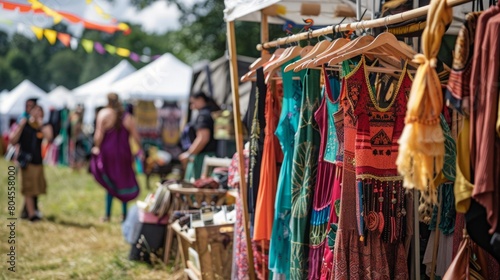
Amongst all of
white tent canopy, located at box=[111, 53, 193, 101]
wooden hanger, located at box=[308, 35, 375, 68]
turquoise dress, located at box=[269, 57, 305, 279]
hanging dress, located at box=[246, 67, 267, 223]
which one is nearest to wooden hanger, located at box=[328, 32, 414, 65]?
→ wooden hanger, located at box=[308, 35, 375, 68]

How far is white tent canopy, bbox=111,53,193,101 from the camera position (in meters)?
13.5

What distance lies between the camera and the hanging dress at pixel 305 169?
3291 mm

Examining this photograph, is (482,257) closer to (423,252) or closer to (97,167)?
(423,252)

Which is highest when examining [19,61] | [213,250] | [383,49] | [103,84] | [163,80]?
[19,61]

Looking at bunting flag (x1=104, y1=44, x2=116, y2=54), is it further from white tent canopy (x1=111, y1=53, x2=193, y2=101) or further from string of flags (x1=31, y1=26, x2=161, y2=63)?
white tent canopy (x1=111, y1=53, x2=193, y2=101)

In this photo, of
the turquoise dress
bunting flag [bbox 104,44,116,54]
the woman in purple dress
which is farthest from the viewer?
bunting flag [bbox 104,44,116,54]

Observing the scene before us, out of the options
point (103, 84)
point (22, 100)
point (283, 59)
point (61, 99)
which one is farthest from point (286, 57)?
point (22, 100)

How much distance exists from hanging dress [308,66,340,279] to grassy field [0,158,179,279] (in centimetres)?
241

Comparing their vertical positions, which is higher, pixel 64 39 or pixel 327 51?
pixel 64 39

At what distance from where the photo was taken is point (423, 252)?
11.0 feet

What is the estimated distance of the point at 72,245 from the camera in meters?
6.76

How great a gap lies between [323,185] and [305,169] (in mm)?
171

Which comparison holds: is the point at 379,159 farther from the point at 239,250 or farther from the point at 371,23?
the point at 239,250

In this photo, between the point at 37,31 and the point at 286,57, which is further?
the point at 37,31
